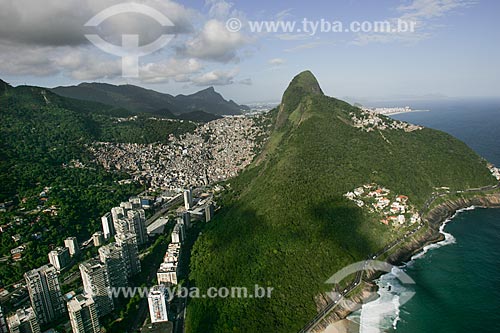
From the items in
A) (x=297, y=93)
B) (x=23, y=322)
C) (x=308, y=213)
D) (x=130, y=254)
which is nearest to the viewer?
(x=23, y=322)

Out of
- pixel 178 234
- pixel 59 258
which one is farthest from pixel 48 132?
pixel 178 234

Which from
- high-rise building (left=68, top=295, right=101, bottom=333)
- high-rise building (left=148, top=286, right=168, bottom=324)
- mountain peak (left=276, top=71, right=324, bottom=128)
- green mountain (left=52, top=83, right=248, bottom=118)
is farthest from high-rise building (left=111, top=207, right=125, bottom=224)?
green mountain (left=52, top=83, right=248, bottom=118)

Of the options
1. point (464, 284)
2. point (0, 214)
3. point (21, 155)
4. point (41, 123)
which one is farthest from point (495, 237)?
point (41, 123)

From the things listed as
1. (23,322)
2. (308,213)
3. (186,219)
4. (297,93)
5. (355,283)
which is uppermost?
(297,93)

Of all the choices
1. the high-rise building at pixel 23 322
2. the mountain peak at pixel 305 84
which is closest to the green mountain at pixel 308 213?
the high-rise building at pixel 23 322

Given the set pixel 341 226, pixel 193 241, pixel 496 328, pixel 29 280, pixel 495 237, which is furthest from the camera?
pixel 193 241

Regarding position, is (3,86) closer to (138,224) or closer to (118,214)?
(118,214)

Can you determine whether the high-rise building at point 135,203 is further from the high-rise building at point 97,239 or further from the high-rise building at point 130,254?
the high-rise building at point 130,254

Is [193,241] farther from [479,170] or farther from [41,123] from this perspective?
[41,123]
